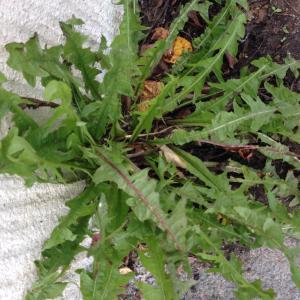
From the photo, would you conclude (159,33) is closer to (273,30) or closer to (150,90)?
(150,90)

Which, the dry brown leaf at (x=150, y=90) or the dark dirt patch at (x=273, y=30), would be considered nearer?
the dry brown leaf at (x=150, y=90)

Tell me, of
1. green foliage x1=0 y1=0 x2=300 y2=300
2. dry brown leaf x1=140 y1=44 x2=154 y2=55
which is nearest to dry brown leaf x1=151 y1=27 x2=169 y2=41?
dry brown leaf x1=140 y1=44 x2=154 y2=55

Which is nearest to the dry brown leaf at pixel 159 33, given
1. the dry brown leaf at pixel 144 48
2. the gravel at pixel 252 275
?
the dry brown leaf at pixel 144 48

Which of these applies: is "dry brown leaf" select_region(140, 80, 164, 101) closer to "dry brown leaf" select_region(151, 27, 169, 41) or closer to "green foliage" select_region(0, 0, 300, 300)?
"green foliage" select_region(0, 0, 300, 300)

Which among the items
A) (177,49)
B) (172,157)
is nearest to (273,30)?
(177,49)

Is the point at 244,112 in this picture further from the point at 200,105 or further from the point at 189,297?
the point at 189,297

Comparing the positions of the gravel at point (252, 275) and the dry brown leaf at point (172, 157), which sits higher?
the dry brown leaf at point (172, 157)

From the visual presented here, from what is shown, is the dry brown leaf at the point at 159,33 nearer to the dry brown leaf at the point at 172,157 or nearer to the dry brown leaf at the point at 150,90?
the dry brown leaf at the point at 150,90
